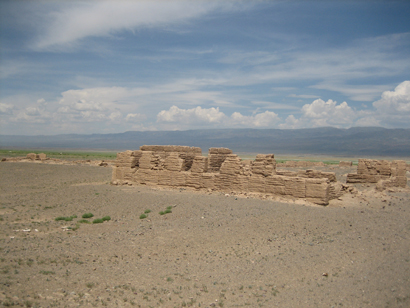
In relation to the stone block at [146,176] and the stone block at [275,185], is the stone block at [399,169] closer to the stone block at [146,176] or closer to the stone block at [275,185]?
the stone block at [275,185]

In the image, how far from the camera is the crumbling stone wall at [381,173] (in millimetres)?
20425

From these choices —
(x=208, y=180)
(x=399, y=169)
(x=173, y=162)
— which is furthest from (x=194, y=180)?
(x=399, y=169)

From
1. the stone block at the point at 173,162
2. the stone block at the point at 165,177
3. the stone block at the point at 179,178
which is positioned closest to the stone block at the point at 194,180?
the stone block at the point at 179,178

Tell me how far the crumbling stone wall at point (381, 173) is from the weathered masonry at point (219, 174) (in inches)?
248

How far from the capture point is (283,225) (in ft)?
35.7

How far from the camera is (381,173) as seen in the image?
850 inches

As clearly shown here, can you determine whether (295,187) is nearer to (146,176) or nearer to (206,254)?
(206,254)

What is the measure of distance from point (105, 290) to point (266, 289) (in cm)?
337

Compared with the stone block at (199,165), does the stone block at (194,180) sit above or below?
below

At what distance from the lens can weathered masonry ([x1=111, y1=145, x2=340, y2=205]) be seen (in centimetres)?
1485

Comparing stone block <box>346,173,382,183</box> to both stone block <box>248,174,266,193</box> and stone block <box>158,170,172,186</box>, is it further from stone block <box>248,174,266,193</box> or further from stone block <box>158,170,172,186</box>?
stone block <box>158,170,172,186</box>

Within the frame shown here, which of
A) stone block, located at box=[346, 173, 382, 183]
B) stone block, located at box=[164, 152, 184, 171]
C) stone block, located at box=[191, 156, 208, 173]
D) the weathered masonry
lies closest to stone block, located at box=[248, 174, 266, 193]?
the weathered masonry

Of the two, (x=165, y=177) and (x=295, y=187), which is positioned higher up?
(x=165, y=177)

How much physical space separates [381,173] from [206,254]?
59.7ft
